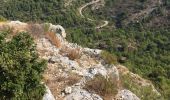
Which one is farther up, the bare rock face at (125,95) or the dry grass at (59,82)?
the dry grass at (59,82)

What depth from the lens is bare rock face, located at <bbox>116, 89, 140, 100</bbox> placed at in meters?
20.6

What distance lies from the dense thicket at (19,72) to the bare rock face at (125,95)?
475 centimetres

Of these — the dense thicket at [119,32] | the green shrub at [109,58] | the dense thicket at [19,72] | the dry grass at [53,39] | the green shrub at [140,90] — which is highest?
the dense thicket at [19,72]

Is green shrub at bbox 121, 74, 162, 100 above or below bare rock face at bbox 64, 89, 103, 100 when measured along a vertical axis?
below

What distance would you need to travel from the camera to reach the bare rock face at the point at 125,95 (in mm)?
20594

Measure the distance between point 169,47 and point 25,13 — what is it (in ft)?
270

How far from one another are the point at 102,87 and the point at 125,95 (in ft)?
6.00

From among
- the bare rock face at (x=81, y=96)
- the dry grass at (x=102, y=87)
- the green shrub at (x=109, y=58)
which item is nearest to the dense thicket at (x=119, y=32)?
the green shrub at (x=109, y=58)

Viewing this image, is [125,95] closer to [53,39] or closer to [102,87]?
[102,87]

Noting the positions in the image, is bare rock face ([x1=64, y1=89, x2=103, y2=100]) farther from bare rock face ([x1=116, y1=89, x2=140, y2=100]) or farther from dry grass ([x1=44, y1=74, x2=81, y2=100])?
bare rock face ([x1=116, y1=89, x2=140, y2=100])

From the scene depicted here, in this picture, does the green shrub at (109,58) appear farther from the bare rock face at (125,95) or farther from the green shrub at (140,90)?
the bare rock face at (125,95)

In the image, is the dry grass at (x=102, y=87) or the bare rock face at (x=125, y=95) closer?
the dry grass at (x=102, y=87)

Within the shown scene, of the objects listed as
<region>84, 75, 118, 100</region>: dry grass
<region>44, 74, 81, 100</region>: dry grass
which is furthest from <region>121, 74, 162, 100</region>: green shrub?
<region>44, 74, 81, 100</region>: dry grass

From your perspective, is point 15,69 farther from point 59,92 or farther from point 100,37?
point 100,37
